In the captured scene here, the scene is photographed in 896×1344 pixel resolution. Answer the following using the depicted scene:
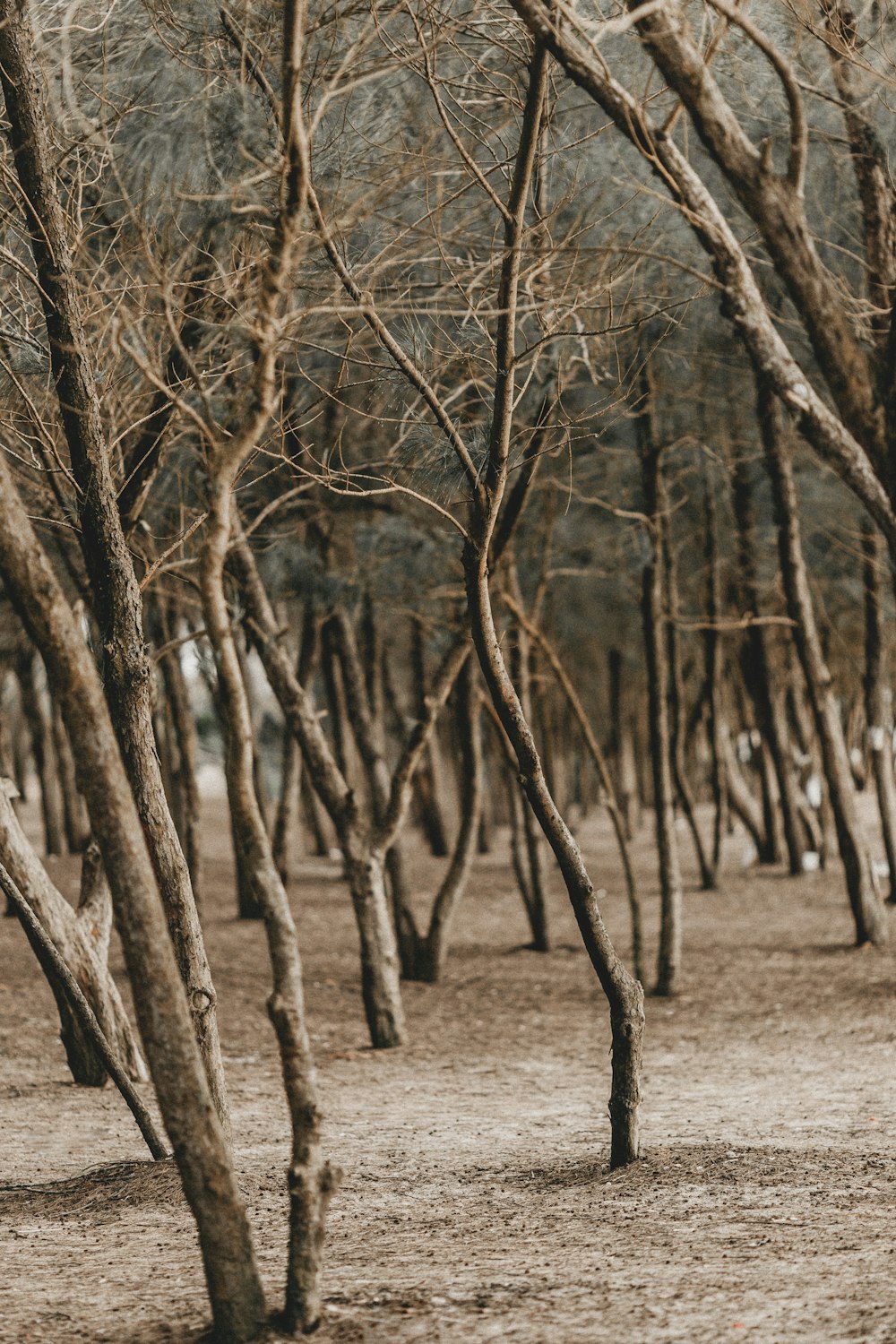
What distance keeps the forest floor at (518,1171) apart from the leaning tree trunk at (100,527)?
2.84 feet

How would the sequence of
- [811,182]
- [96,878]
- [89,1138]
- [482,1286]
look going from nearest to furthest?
1. [482,1286]
2. [89,1138]
3. [96,878]
4. [811,182]

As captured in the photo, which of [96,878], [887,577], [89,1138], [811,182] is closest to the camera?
[89,1138]

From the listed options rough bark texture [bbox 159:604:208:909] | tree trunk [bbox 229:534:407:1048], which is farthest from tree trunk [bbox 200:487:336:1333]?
rough bark texture [bbox 159:604:208:909]

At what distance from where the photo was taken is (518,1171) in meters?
5.75

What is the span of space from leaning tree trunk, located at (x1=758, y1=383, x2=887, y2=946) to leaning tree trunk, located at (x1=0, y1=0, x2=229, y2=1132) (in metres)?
7.48

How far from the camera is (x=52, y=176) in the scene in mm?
5395

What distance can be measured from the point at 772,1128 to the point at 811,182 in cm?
643

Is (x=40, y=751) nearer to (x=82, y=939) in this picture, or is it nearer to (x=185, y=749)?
(x=185, y=749)

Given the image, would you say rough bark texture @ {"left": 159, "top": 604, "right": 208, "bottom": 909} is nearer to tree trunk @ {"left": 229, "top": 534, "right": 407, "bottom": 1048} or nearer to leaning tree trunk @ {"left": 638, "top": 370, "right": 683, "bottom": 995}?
tree trunk @ {"left": 229, "top": 534, "right": 407, "bottom": 1048}

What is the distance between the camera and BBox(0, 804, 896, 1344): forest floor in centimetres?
395

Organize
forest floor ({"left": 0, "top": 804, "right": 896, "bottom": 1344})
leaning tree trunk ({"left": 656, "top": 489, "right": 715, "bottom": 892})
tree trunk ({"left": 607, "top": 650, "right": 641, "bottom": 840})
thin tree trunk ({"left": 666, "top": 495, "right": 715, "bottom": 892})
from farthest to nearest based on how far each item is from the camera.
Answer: tree trunk ({"left": 607, "top": 650, "right": 641, "bottom": 840}) → thin tree trunk ({"left": 666, "top": 495, "right": 715, "bottom": 892}) → leaning tree trunk ({"left": 656, "top": 489, "right": 715, "bottom": 892}) → forest floor ({"left": 0, "top": 804, "right": 896, "bottom": 1344})

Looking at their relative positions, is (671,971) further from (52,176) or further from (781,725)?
(52,176)

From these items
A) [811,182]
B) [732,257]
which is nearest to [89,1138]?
[732,257]

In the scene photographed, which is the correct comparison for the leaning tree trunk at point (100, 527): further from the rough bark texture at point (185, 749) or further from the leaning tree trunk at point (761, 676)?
the leaning tree trunk at point (761, 676)
